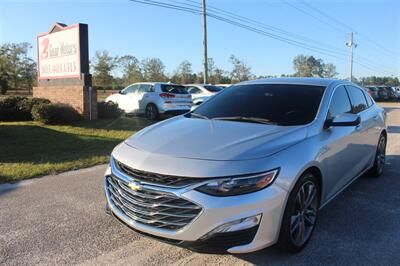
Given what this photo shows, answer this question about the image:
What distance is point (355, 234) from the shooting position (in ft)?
12.9

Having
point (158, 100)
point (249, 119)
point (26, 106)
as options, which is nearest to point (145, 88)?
point (158, 100)

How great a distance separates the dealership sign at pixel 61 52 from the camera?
13078 mm

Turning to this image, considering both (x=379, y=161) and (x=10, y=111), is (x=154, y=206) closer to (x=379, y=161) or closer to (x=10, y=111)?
(x=379, y=161)

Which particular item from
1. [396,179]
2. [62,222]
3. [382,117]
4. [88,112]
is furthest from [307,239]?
[88,112]

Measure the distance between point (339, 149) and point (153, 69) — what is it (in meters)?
70.9

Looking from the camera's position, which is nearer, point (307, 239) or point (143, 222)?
point (143, 222)

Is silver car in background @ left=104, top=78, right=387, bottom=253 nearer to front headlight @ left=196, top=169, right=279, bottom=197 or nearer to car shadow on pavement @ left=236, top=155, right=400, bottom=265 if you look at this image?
front headlight @ left=196, top=169, right=279, bottom=197

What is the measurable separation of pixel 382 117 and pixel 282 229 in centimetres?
418

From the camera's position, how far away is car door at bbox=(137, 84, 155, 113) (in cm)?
1525

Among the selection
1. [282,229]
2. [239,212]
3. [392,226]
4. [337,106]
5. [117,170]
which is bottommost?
[392,226]

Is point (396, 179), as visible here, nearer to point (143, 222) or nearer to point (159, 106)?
point (143, 222)

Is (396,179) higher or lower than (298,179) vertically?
lower

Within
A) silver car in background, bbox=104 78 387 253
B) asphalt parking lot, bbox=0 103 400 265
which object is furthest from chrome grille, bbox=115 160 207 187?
asphalt parking lot, bbox=0 103 400 265

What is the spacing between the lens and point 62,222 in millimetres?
4254
